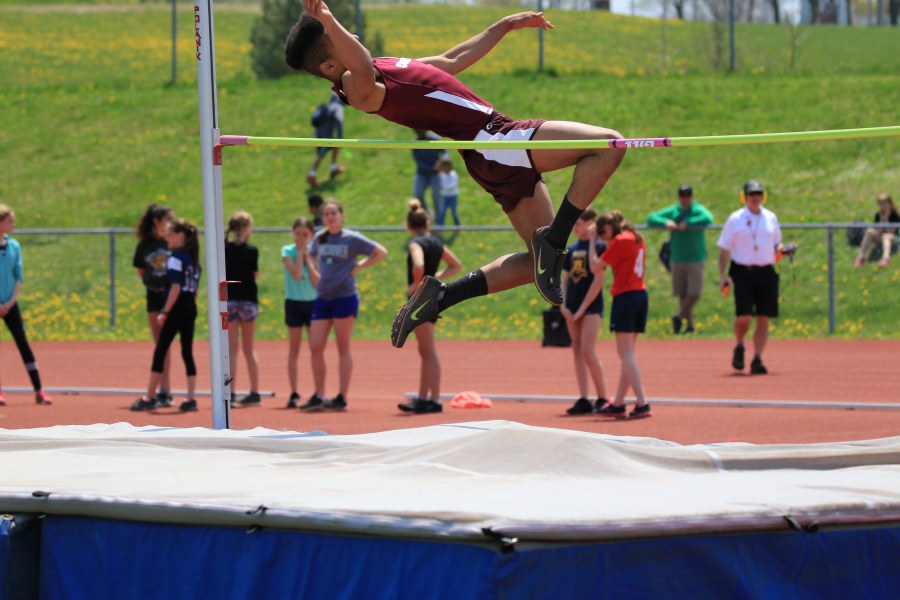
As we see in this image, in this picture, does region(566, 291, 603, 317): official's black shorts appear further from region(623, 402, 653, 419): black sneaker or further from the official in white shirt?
the official in white shirt

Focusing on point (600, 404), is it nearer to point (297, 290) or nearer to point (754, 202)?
point (297, 290)

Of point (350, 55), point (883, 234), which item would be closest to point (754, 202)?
point (883, 234)

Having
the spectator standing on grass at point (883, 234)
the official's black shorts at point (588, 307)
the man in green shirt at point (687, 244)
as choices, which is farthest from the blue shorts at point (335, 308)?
the spectator standing on grass at point (883, 234)

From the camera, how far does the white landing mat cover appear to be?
11.9 ft

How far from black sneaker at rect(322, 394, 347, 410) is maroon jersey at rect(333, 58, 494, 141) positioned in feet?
15.1

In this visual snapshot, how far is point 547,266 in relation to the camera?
212 inches

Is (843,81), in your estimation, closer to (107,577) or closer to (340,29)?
(340,29)

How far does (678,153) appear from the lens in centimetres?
2108

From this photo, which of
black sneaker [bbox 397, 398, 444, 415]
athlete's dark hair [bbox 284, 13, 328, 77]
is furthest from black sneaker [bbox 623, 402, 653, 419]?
athlete's dark hair [bbox 284, 13, 328, 77]

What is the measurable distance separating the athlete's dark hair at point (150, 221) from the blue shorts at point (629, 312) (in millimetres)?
3975

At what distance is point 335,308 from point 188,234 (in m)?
1.38

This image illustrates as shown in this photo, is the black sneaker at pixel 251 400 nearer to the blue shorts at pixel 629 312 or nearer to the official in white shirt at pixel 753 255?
the blue shorts at pixel 629 312

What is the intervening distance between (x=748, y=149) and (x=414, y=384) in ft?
36.3

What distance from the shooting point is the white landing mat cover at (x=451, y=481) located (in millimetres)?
3627
